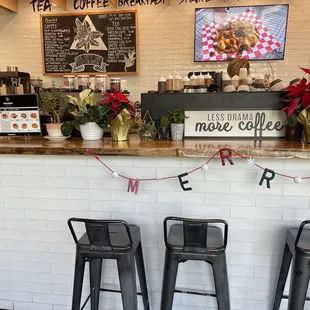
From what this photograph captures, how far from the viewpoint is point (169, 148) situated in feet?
5.84

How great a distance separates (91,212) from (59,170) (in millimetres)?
348

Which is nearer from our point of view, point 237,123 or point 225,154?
point 225,154

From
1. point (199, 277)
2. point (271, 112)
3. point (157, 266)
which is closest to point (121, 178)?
point (157, 266)

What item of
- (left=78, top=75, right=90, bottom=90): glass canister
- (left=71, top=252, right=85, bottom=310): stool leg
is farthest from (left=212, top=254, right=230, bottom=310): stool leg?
(left=78, top=75, right=90, bottom=90): glass canister

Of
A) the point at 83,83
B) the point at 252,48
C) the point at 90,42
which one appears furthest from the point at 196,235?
the point at 90,42

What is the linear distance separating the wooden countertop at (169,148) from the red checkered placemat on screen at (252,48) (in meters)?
2.50

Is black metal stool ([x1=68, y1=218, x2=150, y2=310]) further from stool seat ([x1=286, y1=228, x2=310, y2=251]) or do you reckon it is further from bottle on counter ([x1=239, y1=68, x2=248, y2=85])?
bottle on counter ([x1=239, y1=68, x2=248, y2=85])

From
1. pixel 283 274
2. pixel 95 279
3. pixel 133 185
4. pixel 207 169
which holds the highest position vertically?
pixel 207 169

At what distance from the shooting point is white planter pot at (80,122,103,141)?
6.99ft

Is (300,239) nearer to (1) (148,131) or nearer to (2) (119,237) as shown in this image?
(2) (119,237)

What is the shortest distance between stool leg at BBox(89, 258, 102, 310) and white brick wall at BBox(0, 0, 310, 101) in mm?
2999

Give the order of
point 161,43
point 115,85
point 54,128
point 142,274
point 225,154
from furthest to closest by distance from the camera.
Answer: point 161,43, point 115,85, point 54,128, point 142,274, point 225,154

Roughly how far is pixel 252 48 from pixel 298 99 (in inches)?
101

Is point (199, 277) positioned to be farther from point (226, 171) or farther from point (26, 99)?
point (26, 99)
